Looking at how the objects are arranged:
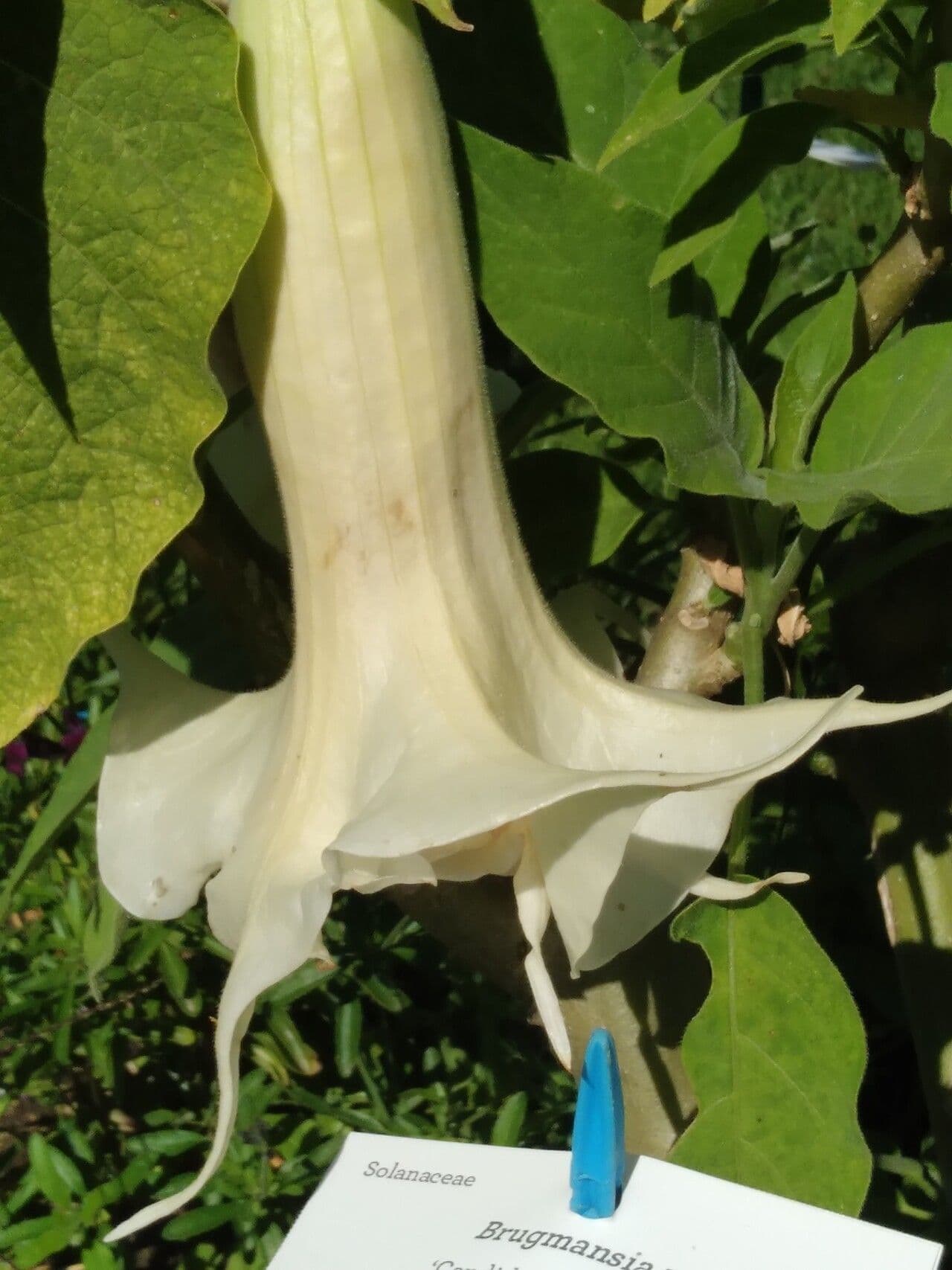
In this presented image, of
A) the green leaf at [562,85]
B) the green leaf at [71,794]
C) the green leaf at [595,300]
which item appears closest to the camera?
the green leaf at [595,300]

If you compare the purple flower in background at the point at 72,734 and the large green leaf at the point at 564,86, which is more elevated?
the large green leaf at the point at 564,86

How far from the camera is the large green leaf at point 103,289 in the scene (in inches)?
20.3

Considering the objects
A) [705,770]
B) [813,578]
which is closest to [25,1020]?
[813,578]

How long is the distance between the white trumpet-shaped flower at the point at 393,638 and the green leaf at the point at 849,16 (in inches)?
6.3

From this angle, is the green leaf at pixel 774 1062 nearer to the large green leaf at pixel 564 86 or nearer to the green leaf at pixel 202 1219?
the large green leaf at pixel 564 86

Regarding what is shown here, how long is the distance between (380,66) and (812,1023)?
46 centimetres

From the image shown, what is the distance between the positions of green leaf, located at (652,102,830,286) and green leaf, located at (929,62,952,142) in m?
0.09

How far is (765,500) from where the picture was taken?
0.69 meters

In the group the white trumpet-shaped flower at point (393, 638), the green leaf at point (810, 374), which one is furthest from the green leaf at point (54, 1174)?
the green leaf at point (810, 374)

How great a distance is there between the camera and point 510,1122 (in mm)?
1097

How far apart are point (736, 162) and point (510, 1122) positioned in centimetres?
76

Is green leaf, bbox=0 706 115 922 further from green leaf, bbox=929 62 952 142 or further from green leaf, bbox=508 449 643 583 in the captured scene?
green leaf, bbox=929 62 952 142

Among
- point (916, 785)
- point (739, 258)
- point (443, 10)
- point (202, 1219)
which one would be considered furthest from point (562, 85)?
point (202, 1219)

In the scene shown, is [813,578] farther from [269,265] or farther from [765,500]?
[269,265]
